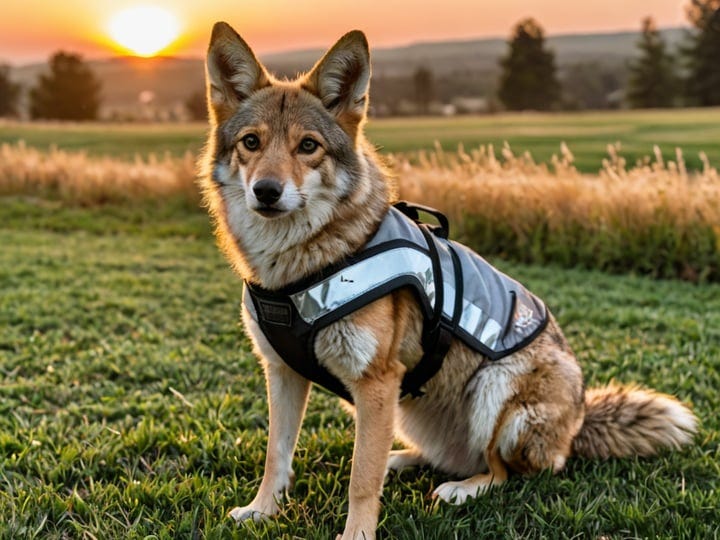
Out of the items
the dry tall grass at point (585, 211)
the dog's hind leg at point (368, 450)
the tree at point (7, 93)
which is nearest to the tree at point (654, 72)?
the dry tall grass at point (585, 211)

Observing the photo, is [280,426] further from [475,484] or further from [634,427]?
[634,427]

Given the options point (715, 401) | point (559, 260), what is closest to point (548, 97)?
point (559, 260)

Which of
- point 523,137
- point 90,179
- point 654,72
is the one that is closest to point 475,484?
point 90,179

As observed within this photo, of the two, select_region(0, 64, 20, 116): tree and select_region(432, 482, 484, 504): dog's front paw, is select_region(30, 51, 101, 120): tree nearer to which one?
select_region(0, 64, 20, 116): tree

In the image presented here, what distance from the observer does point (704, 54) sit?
58.9 m

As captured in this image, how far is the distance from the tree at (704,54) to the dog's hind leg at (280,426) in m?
65.5

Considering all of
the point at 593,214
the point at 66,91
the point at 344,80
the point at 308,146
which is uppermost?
the point at 66,91

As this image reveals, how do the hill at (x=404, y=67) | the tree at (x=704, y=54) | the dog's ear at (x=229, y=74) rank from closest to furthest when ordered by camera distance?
the dog's ear at (x=229, y=74) → the tree at (x=704, y=54) → the hill at (x=404, y=67)

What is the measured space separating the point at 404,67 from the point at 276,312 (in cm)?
15004

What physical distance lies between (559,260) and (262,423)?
19.8 ft

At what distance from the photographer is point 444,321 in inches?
128

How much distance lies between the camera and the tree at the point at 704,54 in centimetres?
5853

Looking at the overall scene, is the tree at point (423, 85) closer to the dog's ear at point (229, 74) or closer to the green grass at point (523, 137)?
the green grass at point (523, 137)

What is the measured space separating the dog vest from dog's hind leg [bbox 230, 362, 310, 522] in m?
0.21
